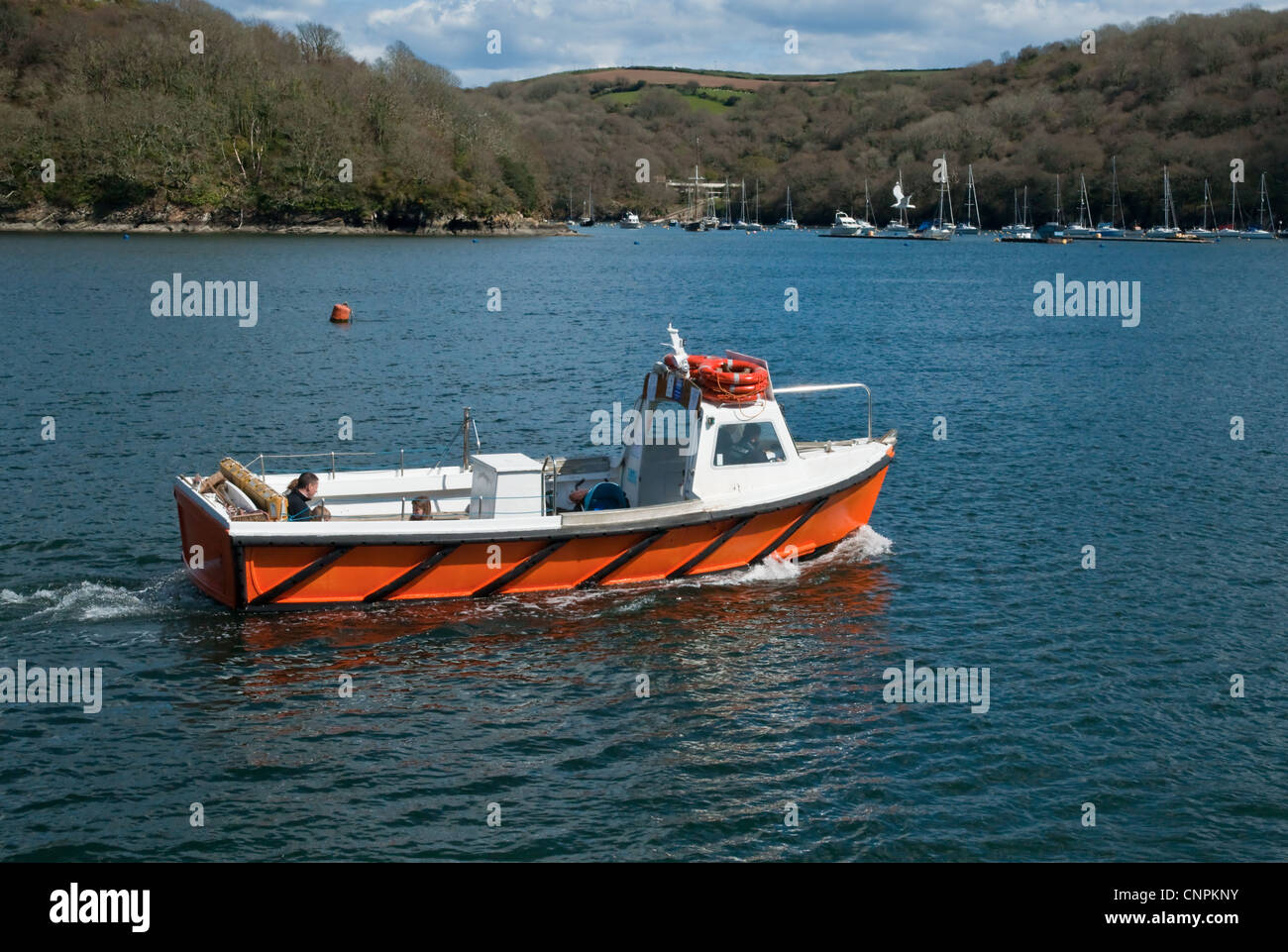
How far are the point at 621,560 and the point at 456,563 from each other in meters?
A: 2.67

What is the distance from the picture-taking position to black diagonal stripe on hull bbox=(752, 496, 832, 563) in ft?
69.3

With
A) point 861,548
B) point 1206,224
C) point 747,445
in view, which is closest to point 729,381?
point 747,445

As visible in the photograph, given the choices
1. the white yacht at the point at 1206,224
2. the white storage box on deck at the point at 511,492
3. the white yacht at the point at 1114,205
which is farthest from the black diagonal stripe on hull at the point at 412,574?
the white yacht at the point at 1114,205

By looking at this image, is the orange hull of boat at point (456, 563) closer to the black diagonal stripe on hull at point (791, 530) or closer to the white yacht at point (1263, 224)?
the black diagonal stripe on hull at point (791, 530)

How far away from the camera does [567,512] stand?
794 inches

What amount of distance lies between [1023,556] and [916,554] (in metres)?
2.03

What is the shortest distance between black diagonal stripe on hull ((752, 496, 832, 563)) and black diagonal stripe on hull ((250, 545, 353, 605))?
704 centimetres

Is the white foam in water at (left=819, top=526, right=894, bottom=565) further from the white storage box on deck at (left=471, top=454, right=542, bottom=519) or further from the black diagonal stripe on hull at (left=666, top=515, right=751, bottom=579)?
the white storage box on deck at (left=471, top=454, right=542, bottom=519)

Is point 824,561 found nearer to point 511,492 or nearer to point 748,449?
point 748,449

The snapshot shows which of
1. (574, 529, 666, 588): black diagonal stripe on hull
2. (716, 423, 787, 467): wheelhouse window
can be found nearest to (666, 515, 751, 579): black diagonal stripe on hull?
(574, 529, 666, 588): black diagonal stripe on hull

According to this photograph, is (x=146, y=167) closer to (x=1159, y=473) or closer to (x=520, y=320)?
(x=520, y=320)

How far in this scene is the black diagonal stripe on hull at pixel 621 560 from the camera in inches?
775

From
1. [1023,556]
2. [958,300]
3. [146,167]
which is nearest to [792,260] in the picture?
[958,300]

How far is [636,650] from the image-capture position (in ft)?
59.3
